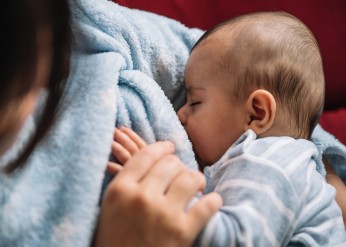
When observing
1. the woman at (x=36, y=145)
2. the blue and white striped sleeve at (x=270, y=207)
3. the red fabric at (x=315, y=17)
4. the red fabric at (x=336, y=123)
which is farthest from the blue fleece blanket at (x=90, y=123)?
the red fabric at (x=336, y=123)

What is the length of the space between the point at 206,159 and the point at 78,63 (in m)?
0.29

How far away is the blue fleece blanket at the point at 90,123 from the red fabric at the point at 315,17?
0.31 metres

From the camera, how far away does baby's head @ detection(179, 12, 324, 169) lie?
34.2 inches

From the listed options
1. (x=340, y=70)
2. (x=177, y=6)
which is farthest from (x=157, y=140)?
(x=340, y=70)

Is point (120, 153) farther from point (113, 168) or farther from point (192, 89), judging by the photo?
point (192, 89)

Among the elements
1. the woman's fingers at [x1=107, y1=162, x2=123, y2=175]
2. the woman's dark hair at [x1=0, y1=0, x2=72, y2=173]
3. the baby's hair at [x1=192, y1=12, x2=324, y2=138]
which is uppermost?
the woman's dark hair at [x1=0, y1=0, x2=72, y2=173]

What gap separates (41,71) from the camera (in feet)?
2.17

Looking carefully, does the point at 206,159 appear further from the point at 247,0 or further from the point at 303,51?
the point at 247,0

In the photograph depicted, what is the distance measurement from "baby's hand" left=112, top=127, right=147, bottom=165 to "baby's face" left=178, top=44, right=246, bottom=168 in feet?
0.52

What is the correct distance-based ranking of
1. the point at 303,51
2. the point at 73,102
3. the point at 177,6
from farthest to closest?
the point at 177,6 < the point at 303,51 < the point at 73,102

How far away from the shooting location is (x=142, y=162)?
0.70 m

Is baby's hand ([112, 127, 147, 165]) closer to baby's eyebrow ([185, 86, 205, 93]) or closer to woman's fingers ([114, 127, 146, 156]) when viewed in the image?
woman's fingers ([114, 127, 146, 156])

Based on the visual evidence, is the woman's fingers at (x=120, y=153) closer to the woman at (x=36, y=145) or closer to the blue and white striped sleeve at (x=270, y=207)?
the woman at (x=36, y=145)

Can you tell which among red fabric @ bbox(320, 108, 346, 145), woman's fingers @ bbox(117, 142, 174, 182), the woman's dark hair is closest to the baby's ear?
woman's fingers @ bbox(117, 142, 174, 182)
